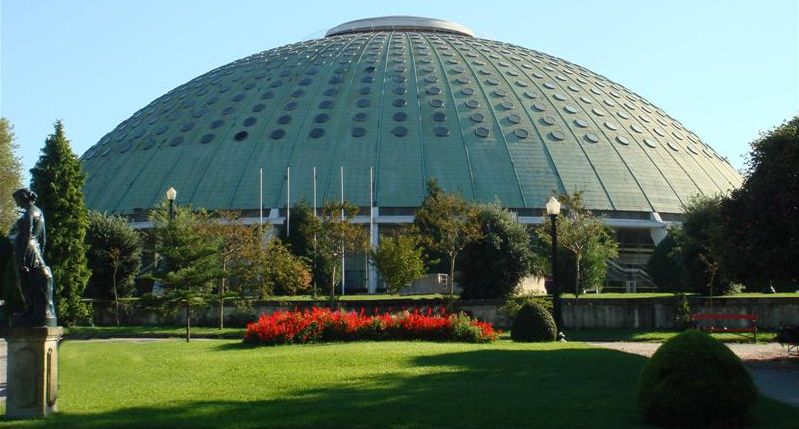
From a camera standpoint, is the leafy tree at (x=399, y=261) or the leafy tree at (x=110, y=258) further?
the leafy tree at (x=110, y=258)

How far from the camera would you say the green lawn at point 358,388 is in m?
12.2

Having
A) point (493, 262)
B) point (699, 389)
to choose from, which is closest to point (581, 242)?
point (493, 262)

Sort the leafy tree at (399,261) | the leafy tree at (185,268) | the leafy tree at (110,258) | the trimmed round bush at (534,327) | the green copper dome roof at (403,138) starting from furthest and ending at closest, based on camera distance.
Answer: the green copper dome roof at (403,138)
the leafy tree at (110,258)
the leafy tree at (399,261)
the leafy tree at (185,268)
the trimmed round bush at (534,327)

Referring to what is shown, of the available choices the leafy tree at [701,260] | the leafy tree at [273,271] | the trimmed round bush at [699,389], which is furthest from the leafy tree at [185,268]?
the trimmed round bush at [699,389]

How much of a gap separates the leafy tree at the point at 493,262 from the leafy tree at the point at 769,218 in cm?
1818

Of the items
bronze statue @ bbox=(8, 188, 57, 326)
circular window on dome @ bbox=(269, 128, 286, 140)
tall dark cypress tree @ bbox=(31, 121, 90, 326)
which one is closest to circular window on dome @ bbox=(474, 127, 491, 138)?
circular window on dome @ bbox=(269, 128, 286, 140)

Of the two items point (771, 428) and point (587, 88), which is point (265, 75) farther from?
point (771, 428)

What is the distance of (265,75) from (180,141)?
31.7 feet

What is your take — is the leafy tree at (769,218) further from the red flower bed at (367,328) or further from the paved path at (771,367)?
the red flower bed at (367,328)

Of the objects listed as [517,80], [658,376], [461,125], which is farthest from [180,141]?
[658,376]

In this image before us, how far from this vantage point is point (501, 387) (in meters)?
15.2

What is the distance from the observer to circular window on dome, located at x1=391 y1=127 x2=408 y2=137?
62.7 meters

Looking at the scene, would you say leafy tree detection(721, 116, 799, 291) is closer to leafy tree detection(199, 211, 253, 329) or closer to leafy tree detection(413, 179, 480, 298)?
leafy tree detection(413, 179, 480, 298)

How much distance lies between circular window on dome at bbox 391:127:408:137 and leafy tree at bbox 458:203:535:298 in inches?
813
